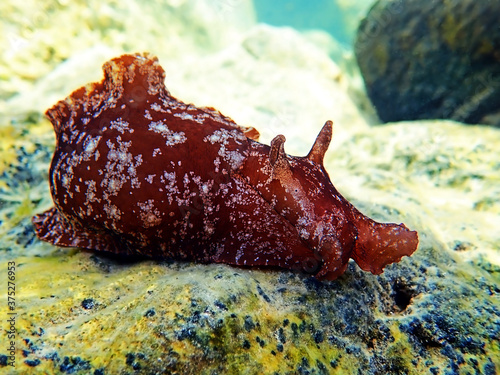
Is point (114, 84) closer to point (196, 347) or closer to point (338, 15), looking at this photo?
point (196, 347)

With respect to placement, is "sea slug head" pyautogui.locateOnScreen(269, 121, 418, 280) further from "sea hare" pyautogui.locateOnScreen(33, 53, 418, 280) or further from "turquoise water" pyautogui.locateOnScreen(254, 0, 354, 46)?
"turquoise water" pyautogui.locateOnScreen(254, 0, 354, 46)

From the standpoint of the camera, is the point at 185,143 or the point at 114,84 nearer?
the point at 185,143

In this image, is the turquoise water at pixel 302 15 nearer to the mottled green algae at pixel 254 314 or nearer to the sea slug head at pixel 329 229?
the sea slug head at pixel 329 229

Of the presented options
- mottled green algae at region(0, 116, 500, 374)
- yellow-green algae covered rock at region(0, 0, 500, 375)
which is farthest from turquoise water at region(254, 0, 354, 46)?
mottled green algae at region(0, 116, 500, 374)

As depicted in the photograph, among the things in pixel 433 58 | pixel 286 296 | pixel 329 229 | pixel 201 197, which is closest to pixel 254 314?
pixel 286 296

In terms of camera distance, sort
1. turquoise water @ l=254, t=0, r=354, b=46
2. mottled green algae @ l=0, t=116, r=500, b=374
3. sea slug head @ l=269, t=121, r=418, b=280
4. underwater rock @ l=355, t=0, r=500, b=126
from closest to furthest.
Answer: mottled green algae @ l=0, t=116, r=500, b=374 < sea slug head @ l=269, t=121, r=418, b=280 < underwater rock @ l=355, t=0, r=500, b=126 < turquoise water @ l=254, t=0, r=354, b=46

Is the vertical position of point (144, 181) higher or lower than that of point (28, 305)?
higher

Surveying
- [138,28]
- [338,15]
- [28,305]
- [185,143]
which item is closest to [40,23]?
[138,28]
